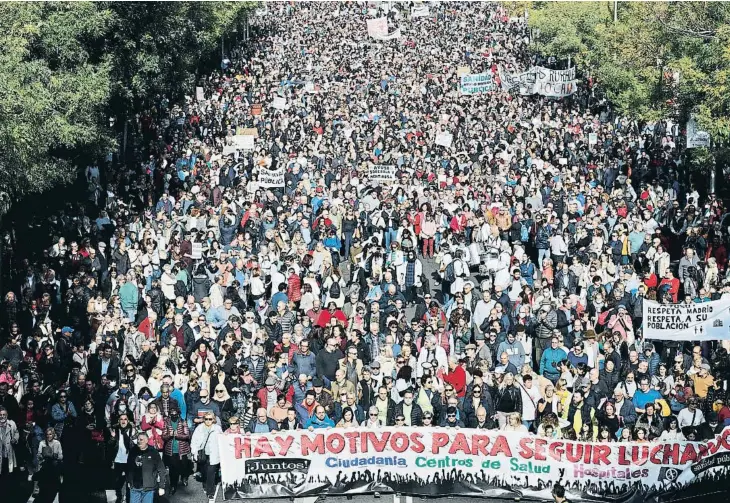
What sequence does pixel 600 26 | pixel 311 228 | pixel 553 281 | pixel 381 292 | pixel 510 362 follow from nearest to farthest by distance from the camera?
pixel 510 362
pixel 381 292
pixel 553 281
pixel 311 228
pixel 600 26

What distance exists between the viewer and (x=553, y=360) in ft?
52.7

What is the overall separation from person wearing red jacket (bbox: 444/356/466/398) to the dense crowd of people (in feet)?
0.08

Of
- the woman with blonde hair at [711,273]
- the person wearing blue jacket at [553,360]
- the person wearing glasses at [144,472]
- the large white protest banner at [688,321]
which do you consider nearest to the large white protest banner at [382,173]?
the woman with blonde hair at [711,273]

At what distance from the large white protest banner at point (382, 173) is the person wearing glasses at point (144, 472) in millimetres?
14837

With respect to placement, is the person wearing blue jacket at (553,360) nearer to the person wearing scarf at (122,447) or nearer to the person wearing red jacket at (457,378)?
the person wearing red jacket at (457,378)

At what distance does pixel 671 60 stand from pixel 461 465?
1870 centimetres

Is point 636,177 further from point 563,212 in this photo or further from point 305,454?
point 305,454

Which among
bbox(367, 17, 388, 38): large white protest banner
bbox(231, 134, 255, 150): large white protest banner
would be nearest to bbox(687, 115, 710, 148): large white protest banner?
bbox(231, 134, 255, 150): large white protest banner

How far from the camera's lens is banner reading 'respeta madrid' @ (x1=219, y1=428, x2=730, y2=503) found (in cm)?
1361

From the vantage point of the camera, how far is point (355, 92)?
4578 cm

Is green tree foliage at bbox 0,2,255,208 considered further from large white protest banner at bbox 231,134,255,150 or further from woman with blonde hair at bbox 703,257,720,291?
woman with blonde hair at bbox 703,257,720,291

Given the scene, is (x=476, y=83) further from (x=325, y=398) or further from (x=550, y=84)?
(x=325, y=398)

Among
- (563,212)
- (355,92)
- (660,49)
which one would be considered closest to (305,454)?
(563,212)

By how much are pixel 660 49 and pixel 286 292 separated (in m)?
15.9
